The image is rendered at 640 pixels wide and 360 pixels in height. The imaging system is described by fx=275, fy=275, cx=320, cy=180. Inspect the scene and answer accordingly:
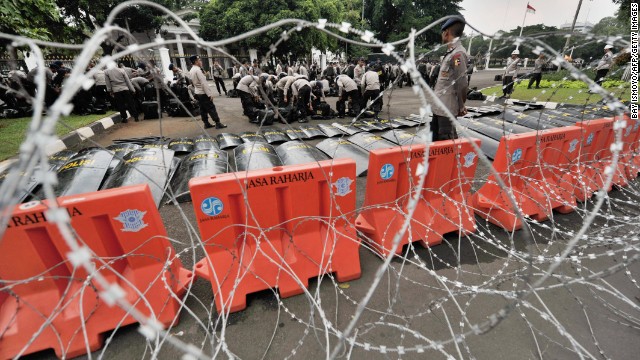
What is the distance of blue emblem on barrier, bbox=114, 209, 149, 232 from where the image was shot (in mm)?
1946

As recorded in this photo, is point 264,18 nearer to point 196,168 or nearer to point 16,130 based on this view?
point 16,130

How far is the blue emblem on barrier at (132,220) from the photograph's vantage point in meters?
1.95

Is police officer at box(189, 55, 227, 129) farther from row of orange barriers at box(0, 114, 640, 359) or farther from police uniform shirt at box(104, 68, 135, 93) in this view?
row of orange barriers at box(0, 114, 640, 359)

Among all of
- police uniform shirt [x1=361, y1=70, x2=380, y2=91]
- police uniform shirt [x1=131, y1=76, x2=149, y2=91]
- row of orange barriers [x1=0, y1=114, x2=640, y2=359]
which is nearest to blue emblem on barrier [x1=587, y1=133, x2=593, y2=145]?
row of orange barriers [x1=0, y1=114, x2=640, y2=359]

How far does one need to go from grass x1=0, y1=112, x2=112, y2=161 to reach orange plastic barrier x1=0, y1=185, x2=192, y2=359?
12.3ft

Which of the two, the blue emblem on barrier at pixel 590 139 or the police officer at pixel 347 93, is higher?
the police officer at pixel 347 93

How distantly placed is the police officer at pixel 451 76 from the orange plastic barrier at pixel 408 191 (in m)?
0.62

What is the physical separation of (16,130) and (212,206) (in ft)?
29.2

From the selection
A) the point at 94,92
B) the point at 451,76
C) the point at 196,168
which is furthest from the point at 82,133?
the point at 451,76

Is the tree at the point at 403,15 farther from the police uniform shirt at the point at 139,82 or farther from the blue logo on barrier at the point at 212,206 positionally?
the blue logo on barrier at the point at 212,206

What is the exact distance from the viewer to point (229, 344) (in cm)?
201

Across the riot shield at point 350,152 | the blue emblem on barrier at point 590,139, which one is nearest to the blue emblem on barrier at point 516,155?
the blue emblem on barrier at point 590,139

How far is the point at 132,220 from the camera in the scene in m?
1.98

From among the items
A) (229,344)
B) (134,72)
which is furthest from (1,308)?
(134,72)
